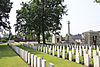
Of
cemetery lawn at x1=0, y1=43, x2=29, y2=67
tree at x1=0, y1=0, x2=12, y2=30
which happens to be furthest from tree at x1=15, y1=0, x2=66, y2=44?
cemetery lawn at x1=0, y1=43, x2=29, y2=67

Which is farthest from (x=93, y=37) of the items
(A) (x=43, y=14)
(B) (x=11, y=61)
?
(B) (x=11, y=61)

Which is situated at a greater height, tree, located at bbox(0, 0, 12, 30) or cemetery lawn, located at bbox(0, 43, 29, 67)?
tree, located at bbox(0, 0, 12, 30)

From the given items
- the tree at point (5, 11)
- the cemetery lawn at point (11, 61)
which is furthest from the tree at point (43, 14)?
the cemetery lawn at point (11, 61)

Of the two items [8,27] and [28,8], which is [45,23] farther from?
[8,27]

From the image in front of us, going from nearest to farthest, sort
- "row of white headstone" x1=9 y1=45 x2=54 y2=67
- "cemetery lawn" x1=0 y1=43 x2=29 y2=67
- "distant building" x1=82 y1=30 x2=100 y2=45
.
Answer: "row of white headstone" x1=9 y1=45 x2=54 y2=67 < "cemetery lawn" x1=0 y1=43 x2=29 y2=67 < "distant building" x1=82 y1=30 x2=100 y2=45

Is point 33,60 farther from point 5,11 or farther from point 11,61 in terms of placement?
point 5,11

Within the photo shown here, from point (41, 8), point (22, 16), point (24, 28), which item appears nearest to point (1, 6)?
point (22, 16)

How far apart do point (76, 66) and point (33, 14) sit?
19.7 metres

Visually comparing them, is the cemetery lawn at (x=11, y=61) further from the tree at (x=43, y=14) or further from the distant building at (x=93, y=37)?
the distant building at (x=93, y=37)

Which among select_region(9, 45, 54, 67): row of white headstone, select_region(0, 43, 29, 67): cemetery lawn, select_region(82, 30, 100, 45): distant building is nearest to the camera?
select_region(9, 45, 54, 67): row of white headstone

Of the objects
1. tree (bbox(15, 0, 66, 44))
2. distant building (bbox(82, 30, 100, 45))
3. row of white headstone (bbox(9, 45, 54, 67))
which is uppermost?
tree (bbox(15, 0, 66, 44))

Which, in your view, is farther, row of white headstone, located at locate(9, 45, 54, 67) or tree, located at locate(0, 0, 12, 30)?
tree, located at locate(0, 0, 12, 30)

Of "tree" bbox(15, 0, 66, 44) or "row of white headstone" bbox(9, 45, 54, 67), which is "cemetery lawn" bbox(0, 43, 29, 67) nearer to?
"row of white headstone" bbox(9, 45, 54, 67)

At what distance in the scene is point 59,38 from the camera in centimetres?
4050
